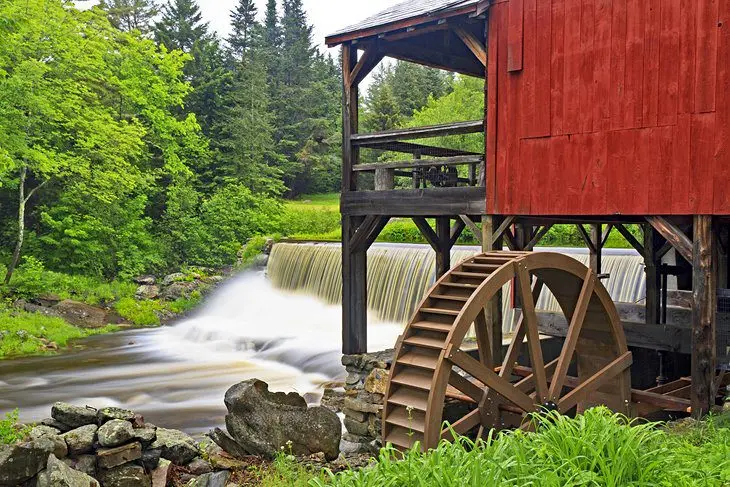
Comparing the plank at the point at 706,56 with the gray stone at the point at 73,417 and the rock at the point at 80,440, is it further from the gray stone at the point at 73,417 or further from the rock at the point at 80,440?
the gray stone at the point at 73,417

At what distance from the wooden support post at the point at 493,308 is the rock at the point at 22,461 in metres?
5.53

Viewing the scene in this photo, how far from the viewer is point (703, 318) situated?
776cm

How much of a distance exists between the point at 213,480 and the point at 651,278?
7.41m

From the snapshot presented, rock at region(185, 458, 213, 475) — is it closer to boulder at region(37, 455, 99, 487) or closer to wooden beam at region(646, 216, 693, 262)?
boulder at region(37, 455, 99, 487)

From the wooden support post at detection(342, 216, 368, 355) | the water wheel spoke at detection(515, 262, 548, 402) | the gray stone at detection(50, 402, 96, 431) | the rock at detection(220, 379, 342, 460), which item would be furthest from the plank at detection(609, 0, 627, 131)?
the gray stone at detection(50, 402, 96, 431)

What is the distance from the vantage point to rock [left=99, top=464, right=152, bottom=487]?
7.70m

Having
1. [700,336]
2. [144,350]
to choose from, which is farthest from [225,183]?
[700,336]

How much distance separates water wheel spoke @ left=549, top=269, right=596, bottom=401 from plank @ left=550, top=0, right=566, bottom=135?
1.99 metres

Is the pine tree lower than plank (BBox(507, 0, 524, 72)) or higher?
higher

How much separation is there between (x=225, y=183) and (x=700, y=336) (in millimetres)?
29360

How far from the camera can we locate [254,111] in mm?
38000

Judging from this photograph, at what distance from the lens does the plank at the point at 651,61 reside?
803cm

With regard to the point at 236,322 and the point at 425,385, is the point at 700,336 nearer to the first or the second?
the point at 425,385

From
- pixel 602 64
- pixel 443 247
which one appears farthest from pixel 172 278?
pixel 602 64
